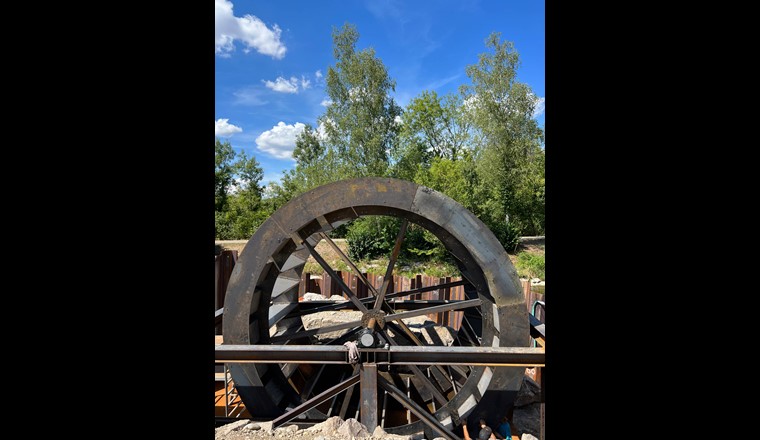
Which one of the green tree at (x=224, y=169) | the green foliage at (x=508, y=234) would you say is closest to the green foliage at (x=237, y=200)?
the green tree at (x=224, y=169)

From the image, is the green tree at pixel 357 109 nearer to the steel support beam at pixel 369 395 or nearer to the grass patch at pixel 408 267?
the grass patch at pixel 408 267

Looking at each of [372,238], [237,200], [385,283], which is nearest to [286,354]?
[385,283]

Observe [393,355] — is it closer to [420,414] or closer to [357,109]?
[420,414]

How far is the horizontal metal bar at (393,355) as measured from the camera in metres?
3.23

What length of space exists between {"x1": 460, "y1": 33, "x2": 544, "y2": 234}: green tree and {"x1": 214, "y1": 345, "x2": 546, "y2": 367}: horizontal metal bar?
21487mm

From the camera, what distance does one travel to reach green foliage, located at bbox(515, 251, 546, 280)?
61.6 ft

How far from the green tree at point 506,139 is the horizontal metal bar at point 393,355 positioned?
2149 cm

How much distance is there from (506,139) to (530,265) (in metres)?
9.42

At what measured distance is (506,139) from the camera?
2406cm

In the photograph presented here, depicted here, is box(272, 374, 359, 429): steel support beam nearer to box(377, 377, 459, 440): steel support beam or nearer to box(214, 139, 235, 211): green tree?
box(377, 377, 459, 440): steel support beam

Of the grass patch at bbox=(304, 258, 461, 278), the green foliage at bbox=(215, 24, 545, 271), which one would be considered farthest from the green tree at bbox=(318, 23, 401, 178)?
the grass patch at bbox=(304, 258, 461, 278)

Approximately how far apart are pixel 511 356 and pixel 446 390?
248 cm
